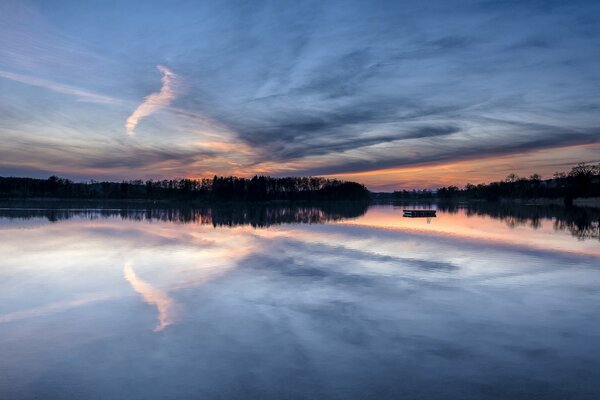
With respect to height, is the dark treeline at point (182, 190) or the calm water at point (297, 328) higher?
the dark treeline at point (182, 190)

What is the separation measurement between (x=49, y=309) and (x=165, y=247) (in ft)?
44.6

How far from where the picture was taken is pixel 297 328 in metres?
9.81

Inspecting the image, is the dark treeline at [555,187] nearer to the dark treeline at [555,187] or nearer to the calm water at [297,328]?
the dark treeline at [555,187]

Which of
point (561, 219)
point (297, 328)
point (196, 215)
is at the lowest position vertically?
point (561, 219)

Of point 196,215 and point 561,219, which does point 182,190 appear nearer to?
point 196,215

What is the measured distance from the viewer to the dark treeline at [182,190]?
541ft

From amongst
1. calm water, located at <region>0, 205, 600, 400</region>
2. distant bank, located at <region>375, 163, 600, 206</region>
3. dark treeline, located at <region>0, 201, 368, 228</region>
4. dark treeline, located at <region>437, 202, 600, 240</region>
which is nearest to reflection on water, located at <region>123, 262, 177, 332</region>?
calm water, located at <region>0, 205, 600, 400</region>

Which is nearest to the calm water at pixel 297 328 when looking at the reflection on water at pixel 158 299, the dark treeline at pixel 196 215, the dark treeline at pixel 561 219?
the reflection on water at pixel 158 299

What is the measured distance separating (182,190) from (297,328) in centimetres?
18373

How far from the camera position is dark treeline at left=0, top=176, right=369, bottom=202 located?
6486 inches

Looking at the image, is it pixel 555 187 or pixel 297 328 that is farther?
pixel 555 187

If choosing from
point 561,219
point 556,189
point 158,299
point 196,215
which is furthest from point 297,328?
point 556,189

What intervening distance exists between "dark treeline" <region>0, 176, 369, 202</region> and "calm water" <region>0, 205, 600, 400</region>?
469 ft

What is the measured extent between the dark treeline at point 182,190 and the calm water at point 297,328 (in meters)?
143
